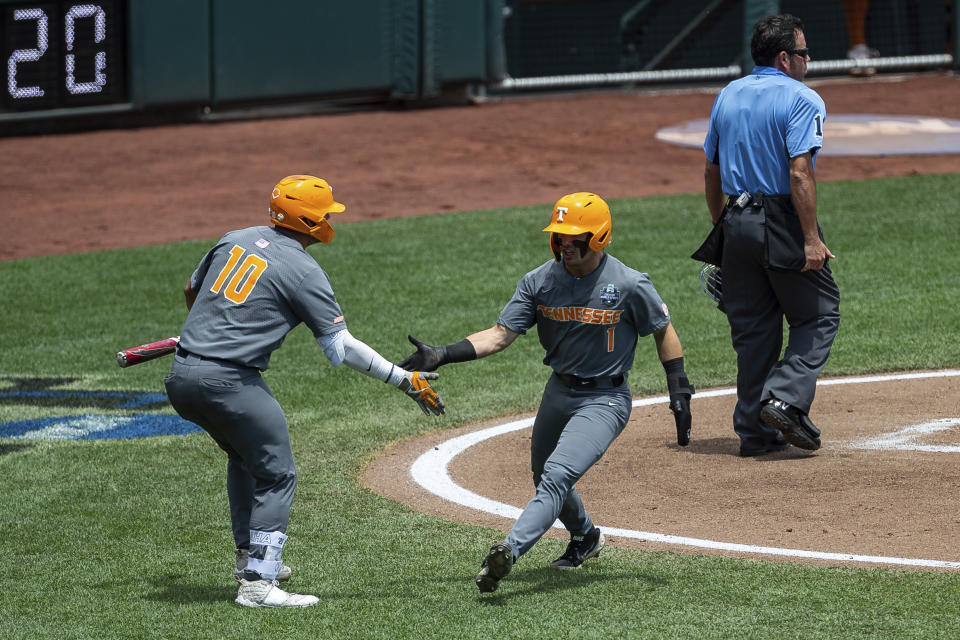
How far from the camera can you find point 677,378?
20.7 feet

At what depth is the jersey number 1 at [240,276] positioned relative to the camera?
19.2 feet

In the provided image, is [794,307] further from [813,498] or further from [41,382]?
[41,382]

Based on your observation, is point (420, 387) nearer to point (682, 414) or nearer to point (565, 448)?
point (565, 448)

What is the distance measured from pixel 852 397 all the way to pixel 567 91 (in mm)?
16103

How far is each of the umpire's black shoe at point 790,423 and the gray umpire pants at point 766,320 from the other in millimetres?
50

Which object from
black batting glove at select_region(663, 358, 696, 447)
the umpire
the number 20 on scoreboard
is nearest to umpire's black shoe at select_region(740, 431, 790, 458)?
the umpire

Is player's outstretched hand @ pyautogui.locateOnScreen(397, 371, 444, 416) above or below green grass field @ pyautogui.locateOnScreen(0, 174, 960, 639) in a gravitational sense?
above

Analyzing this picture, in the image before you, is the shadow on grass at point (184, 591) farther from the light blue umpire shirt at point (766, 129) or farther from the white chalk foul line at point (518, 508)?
the light blue umpire shirt at point (766, 129)

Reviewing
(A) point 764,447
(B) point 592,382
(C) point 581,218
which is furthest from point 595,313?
(A) point 764,447

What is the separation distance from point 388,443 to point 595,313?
9.68 ft

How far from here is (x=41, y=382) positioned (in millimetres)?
10555

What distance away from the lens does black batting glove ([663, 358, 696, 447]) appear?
20.6 ft

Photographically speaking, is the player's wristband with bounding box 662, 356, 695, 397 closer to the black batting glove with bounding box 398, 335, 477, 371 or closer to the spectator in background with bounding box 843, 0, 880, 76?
the black batting glove with bounding box 398, 335, 477, 371

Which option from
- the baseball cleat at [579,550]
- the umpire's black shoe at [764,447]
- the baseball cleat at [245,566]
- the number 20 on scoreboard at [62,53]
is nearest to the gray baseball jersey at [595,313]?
the baseball cleat at [579,550]
